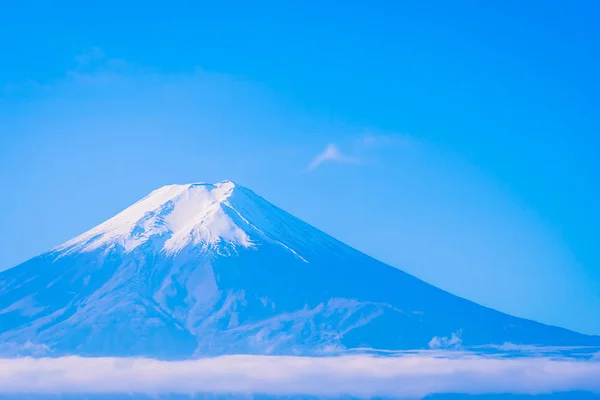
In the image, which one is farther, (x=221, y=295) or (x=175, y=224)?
(x=175, y=224)

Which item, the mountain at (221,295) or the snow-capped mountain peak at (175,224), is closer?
the mountain at (221,295)

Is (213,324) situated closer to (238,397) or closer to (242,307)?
(242,307)

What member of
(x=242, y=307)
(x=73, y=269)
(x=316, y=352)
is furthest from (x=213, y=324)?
(x=73, y=269)

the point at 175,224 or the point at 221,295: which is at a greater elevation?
the point at 175,224

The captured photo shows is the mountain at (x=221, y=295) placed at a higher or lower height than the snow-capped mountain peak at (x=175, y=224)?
lower

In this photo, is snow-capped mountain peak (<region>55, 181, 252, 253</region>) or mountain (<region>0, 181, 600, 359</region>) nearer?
mountain (<region>0, 181, 600, 359</region>)
